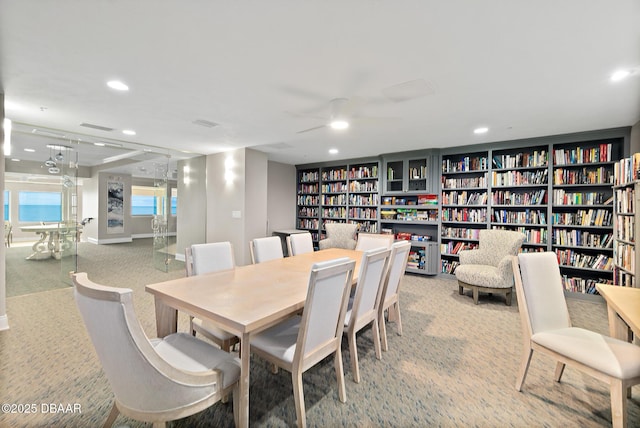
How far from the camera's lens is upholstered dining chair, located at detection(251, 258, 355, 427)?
1503 mm

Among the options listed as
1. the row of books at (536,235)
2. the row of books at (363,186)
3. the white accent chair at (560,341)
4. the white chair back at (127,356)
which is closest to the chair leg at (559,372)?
the white accent chair at (560,341)

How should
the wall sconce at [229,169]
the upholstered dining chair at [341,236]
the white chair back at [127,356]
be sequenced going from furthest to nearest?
the upholstered dining chair at [341,236] < the wall sconce at [229,169] < the white chair back at [127,356]

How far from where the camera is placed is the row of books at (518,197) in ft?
14.6

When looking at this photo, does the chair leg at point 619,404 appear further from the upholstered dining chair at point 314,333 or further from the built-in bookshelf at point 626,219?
the built-in bookshelf at point 626,219

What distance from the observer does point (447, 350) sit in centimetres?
254

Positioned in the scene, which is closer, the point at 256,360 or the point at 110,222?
the point at 256,360

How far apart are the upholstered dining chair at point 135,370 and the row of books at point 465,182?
4999 millimetres

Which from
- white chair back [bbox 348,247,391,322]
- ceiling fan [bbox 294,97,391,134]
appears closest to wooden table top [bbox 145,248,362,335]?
white chair back [bbox 348,247,391,322]

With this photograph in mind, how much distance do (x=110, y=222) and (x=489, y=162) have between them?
423 inches

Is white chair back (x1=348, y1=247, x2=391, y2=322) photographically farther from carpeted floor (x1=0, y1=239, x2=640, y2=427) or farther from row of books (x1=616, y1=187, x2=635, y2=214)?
row of books (x1=616, y1=187, x2=635, y2=214)

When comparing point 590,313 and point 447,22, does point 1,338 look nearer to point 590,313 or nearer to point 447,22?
point 447,22

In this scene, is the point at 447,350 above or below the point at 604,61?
below

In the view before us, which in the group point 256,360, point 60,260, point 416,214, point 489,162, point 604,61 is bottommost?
point 256,360

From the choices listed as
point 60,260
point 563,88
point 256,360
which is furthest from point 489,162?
Answer: point 60,260
